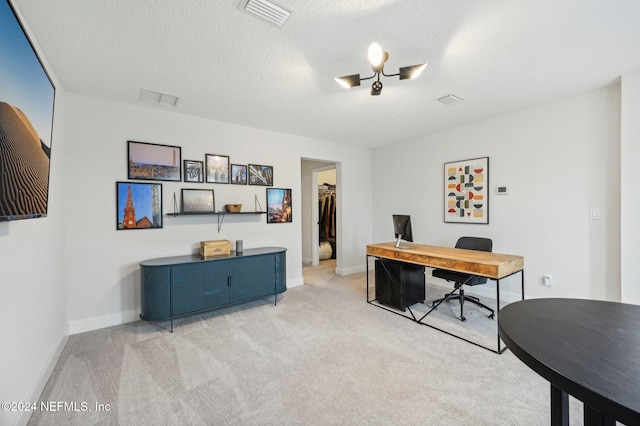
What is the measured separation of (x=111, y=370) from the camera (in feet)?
7.07

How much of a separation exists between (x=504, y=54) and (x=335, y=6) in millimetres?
1485

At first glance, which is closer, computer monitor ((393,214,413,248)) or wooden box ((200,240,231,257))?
wooden box ((200,240,231,257))

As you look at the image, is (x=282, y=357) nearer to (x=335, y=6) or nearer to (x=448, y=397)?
(x=448, y=397)

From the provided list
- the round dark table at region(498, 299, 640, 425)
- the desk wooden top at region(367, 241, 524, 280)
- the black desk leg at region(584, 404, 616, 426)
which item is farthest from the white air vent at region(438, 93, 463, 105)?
the black desk leg at region(584, 404, 616, 426)

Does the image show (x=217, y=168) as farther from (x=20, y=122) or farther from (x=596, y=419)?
(x=596, y=419)

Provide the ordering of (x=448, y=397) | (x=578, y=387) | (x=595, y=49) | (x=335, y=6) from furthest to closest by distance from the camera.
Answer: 1. (x=595, y=49)
2. (x=448, y=397)
3. (x=335, y=6)
4. (x=578, y=387)

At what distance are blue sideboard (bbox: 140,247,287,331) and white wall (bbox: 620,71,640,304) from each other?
12.0ft

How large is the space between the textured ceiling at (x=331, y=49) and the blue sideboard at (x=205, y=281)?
184 cm

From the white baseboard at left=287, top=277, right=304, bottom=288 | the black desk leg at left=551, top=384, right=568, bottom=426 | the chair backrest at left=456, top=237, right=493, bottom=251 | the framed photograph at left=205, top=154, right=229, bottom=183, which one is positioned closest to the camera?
the black desk leg at left=551, top=384, right=568, bottom=426

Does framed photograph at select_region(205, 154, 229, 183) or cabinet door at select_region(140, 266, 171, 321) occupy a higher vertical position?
framed photograph at select_region(205, 154, 229, 183)

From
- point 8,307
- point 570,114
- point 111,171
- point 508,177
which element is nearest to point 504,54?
point 570,114

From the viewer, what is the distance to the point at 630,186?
2543mm

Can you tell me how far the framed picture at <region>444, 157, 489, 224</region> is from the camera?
384cm

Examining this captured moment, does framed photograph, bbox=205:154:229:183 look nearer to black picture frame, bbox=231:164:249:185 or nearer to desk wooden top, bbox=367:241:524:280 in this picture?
black picture frame, bbox=231:164:249:185
